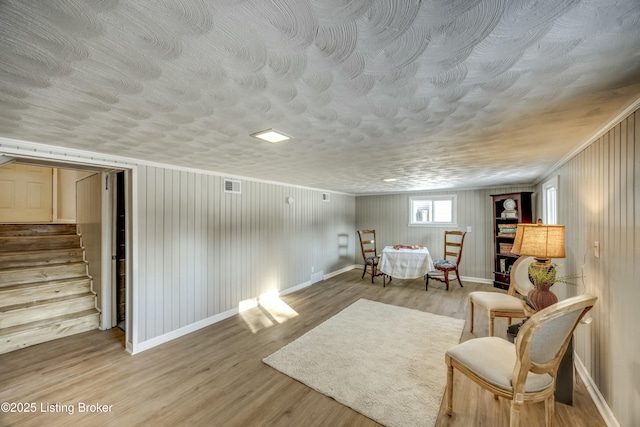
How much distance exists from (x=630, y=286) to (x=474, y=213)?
436cm

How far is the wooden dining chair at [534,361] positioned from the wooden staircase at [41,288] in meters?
4.50

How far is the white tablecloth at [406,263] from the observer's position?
16.6ft

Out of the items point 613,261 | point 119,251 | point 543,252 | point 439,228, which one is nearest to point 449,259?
point 439,228

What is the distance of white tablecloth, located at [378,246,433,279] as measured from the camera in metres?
5.05

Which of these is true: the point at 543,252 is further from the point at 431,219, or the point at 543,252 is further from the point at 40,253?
the point at 40,253

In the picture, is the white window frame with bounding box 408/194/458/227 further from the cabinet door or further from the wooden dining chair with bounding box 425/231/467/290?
the cabinet door

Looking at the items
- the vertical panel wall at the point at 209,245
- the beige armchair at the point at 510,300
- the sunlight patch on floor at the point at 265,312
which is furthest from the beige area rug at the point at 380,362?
the vertical panel wall at the point at 209,245

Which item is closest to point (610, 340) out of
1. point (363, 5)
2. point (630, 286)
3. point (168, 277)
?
point (630, 286)

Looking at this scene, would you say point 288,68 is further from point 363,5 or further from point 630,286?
point 630,286

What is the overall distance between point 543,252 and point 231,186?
375cm

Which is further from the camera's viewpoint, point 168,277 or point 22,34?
point 168,277

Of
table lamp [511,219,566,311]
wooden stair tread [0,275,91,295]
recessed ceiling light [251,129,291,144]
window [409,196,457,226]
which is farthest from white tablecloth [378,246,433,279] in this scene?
wooden stair tread [0,275,91,295]

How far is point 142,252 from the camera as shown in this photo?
292cm

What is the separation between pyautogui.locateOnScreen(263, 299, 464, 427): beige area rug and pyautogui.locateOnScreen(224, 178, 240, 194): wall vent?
231 centimetres
